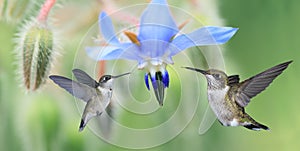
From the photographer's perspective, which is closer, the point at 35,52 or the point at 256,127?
the point at 35,52

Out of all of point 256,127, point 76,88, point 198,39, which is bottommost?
point 256,127

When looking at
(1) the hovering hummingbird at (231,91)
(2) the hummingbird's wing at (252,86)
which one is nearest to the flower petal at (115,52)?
(1) the hovering hummingbird at (231,91)

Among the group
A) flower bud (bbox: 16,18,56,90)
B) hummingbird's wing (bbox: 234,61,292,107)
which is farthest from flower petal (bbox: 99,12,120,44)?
hummingbird's wing (bbox: 234,61,292,107)

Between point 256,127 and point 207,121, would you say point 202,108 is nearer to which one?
point 207,121

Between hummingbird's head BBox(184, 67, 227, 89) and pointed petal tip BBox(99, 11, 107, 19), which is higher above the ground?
pointed petal tip BBox(99, 11, 107, 19)

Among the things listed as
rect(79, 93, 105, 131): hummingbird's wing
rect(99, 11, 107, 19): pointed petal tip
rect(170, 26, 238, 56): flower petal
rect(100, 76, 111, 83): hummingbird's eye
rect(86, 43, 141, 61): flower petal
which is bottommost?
rect(79, 93, 105, 131): hummingbird's wing

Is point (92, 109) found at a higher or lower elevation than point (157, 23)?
lower

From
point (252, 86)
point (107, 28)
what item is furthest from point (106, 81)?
point (252, 86)

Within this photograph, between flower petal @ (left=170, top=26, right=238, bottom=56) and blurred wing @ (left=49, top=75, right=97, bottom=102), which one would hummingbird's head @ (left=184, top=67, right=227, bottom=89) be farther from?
blurred wing @ (left=49, top=75, right=97, bottom=102)
